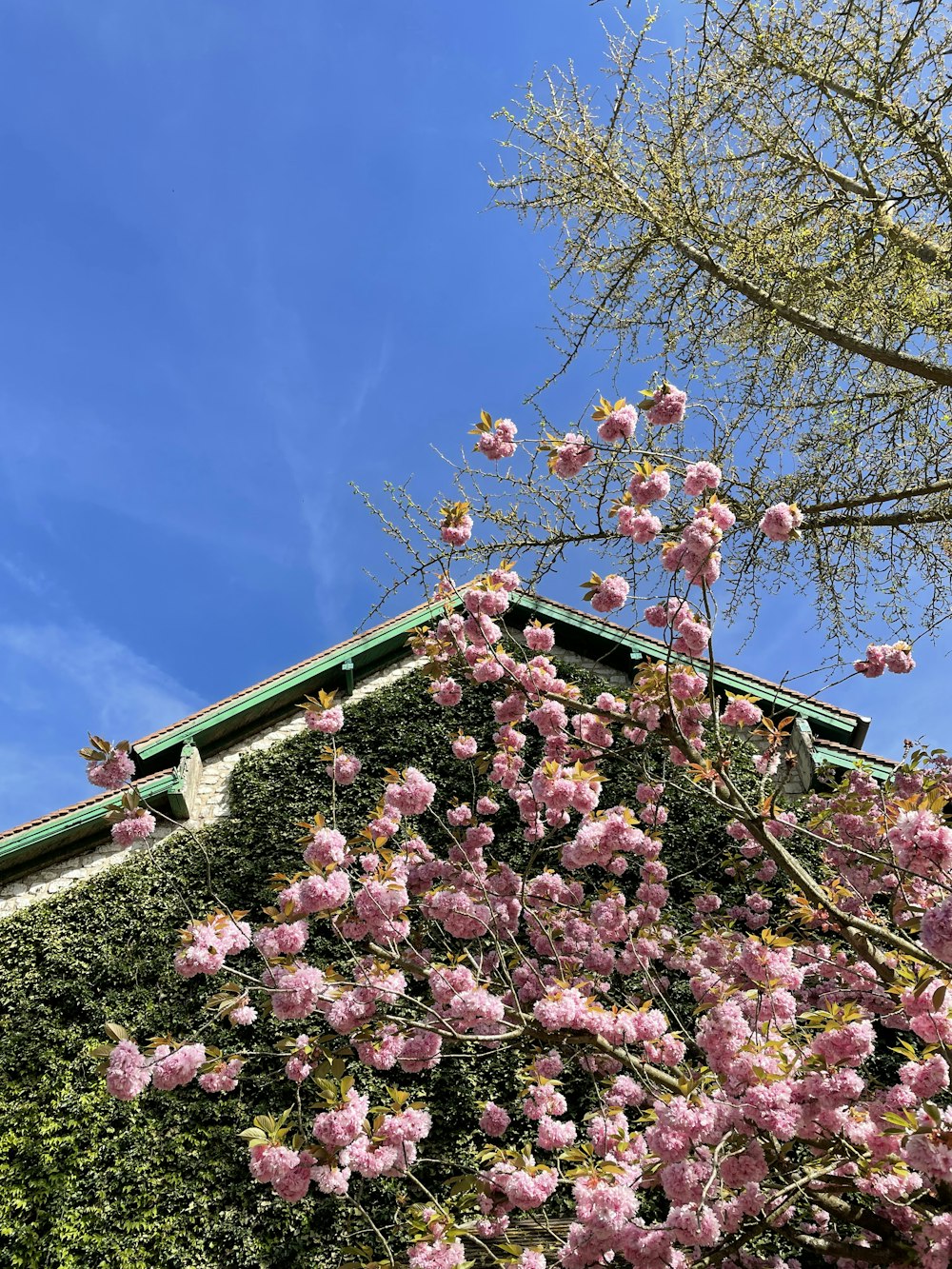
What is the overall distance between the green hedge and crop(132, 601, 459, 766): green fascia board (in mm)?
591

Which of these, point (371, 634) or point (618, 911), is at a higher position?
point (371, 634)

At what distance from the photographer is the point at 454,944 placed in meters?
6.72

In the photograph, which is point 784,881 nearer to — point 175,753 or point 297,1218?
point 297,1218

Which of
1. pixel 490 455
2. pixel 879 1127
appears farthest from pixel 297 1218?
pixel 490 455

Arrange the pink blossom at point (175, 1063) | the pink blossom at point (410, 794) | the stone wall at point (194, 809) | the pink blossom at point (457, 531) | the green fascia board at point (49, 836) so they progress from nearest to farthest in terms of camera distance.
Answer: the pink blossom at point (175, 1063) < the pink blossom at point (410, 794) < the pink blossom at point (457, 531) < the green fascia board at point (49, 836) < the stone wall at point (194, 809)

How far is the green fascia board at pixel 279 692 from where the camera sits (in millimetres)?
9875

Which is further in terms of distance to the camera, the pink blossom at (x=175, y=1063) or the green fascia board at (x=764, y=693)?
the green fascia board at (x=764, y=693)

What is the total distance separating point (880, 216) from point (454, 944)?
23.6 feet

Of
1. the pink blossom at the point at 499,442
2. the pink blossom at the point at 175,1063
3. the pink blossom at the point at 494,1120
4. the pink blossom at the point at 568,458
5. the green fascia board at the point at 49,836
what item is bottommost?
the pink blossom at the point at 494,1120

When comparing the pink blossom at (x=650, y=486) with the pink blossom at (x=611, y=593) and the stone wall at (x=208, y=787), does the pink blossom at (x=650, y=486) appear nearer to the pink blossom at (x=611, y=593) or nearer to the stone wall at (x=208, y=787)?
the pink blossom at (x=611, y=593)

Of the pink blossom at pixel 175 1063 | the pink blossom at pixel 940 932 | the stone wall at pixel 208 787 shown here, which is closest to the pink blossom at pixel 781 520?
the pink blossom at pixel 940 932

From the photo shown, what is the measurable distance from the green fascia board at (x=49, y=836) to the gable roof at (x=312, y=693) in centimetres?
1

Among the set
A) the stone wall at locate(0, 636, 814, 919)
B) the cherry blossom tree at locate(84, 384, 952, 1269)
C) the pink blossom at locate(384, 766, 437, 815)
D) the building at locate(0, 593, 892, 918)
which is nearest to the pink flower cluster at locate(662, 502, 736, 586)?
the cherry blossom tree at locate(84, 384, 952, 1269)

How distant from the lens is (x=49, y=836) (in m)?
8.72
